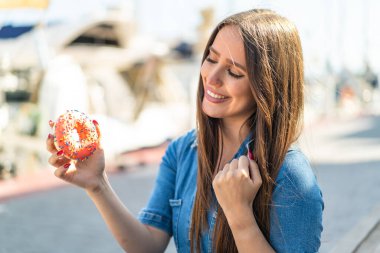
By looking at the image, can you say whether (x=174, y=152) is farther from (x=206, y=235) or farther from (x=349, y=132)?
(x=349, y=132)

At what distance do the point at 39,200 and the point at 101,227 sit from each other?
2.02m

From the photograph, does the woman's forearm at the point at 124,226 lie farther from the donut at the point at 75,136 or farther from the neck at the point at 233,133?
the neck at the point at 233,133

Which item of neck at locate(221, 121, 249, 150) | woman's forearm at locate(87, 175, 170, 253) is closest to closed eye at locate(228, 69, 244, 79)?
neck at locate(221, 121, 249, 150)

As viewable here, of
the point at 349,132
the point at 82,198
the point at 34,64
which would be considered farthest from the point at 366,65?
the point at 82,198

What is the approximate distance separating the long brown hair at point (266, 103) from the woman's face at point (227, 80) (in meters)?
0.03

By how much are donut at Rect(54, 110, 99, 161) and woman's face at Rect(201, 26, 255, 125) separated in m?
0.45

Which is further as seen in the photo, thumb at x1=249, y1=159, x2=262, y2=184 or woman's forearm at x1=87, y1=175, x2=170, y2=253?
woman's forearm at x1=87, y1=175, x2=170, y2=253

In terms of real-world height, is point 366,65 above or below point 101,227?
below

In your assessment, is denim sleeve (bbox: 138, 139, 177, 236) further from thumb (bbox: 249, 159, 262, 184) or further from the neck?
thumb (bbox: 249, 159, 262, 184)

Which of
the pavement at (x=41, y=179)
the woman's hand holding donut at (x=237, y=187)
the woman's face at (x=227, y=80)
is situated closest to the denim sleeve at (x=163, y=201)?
the woman's face at (x=227, y=80)

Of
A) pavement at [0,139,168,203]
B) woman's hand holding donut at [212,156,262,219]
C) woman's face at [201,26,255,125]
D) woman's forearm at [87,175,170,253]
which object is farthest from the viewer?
pavement at [0,139,168,203]

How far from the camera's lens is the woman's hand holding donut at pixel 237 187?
5.82 feet

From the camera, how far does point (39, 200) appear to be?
7.84 metres

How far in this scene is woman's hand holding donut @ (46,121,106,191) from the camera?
197cm
